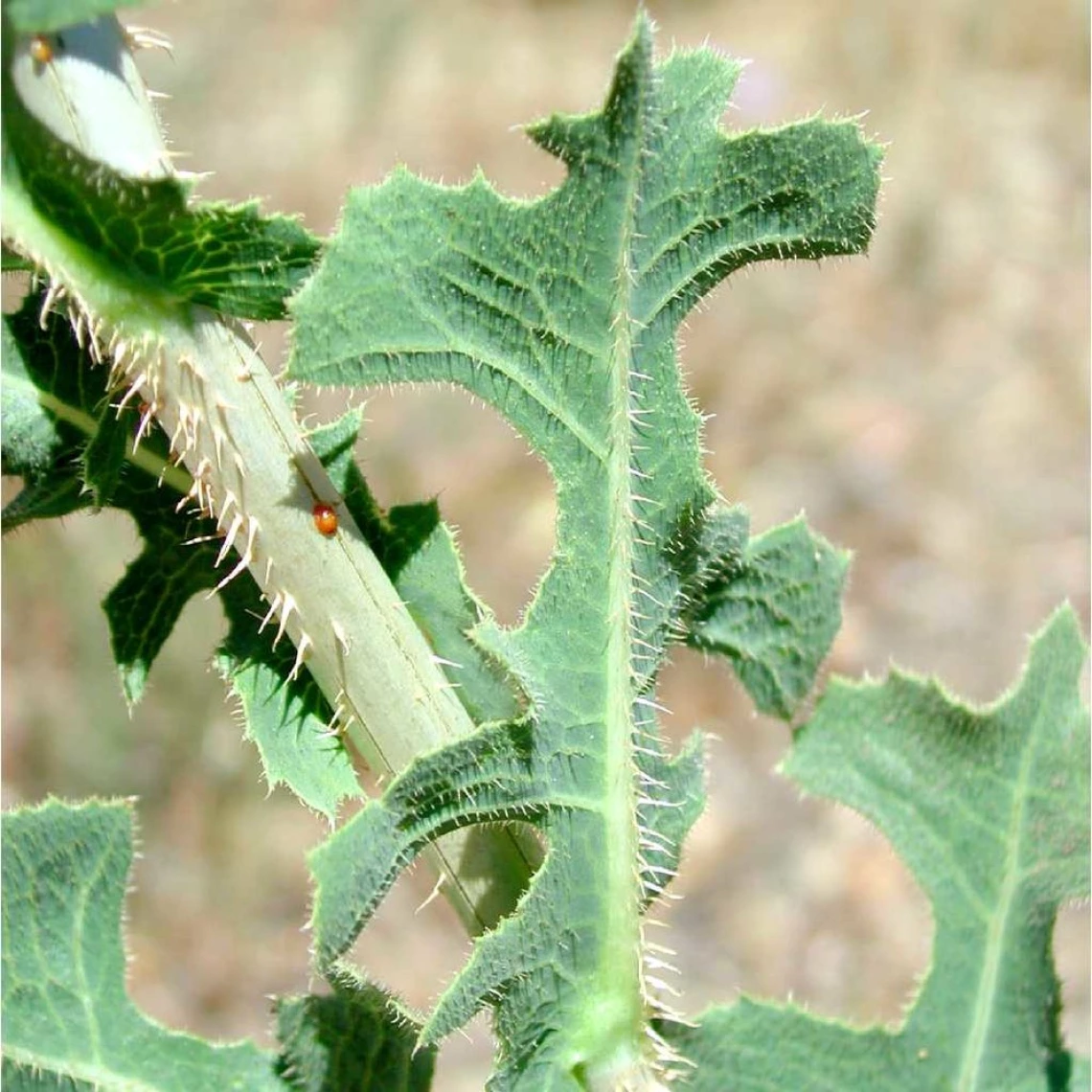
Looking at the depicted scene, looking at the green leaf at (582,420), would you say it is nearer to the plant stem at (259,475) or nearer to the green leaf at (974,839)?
the plant stem at (259,475)

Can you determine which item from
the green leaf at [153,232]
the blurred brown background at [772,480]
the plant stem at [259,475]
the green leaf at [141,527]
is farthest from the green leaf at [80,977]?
the blurred brown background at [772,480]

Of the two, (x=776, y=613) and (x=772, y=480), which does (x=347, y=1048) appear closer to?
(x=776, y=613)

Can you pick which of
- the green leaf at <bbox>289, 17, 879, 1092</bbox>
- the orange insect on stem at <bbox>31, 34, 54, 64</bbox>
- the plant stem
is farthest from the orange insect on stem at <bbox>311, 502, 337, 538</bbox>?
the orange insect on stem at <bbox>31, 34, 54, 64</bbox>

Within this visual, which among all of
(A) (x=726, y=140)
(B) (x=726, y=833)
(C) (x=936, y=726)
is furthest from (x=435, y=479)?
(A) (x=726, y=140)

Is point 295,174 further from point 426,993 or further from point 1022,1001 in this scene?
point 1022,1001

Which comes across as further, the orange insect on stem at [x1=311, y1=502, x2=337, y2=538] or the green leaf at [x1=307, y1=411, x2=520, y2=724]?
the green leaf at [x1=307, y1=411, x2=520, y2=724]

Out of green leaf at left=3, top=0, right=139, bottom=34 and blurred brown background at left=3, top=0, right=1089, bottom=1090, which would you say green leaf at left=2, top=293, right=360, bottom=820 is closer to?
green leaf at left=3, top=0, right=139, bottom=34
